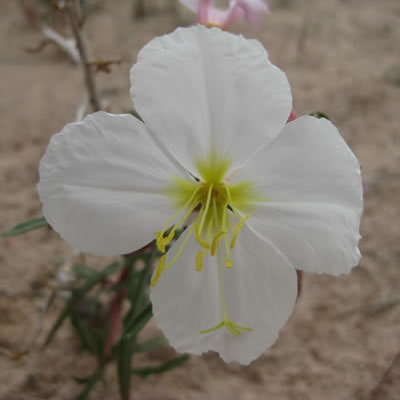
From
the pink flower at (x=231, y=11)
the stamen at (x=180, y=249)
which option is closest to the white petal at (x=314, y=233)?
the stamen at (x=180, y=249)

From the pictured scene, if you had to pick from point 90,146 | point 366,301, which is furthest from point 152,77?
point 366,301

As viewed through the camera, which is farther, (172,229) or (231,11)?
(231,11)

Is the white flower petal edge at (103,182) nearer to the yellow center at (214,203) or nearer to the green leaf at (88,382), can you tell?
the yellow center at (214,203)

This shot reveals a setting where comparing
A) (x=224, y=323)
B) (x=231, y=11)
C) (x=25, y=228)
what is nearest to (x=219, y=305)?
(x=224, y=323)

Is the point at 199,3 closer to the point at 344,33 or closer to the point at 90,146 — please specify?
the point at 90,146

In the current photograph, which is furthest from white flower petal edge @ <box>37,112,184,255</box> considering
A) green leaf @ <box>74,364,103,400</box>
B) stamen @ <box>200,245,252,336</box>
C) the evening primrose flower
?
green leaf @ <box>74,364,103,400</box>

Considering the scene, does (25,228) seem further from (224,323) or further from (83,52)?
(224,323)
